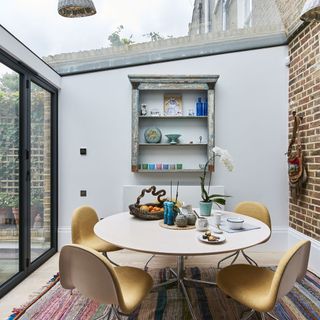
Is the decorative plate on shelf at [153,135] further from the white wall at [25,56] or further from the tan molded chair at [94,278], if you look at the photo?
the tan molded chair at [94,278]

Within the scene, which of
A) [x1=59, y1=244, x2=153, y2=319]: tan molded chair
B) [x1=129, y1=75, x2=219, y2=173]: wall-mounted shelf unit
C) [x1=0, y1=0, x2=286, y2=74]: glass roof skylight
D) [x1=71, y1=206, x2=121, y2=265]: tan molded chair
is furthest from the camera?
[x1=129, y1=75, x2=219, y2=173]: wall-mounted shelf unit

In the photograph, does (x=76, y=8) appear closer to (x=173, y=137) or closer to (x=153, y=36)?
(x=153, y=36)

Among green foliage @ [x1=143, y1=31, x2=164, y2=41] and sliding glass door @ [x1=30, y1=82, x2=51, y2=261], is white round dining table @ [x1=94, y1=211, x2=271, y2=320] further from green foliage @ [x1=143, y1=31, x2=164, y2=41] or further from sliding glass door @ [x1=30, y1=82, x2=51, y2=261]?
green foliage @ [x1=143, y1=31, x2=164, y2=41]

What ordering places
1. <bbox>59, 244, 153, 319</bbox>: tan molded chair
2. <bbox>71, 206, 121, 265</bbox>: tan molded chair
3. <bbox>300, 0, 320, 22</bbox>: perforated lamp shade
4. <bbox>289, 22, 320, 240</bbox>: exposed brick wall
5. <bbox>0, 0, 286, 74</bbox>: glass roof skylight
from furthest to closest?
1. <bbox>0, 0, 286, 74</bbox>: glass roof skylight
2. <bbox>289, 22, 320, 240</bbox>: exposed brick wall
3. <bbox>71, 206, 121, 265</bbox>: tan molded chair
4. <bbox>300, 0, 320, 22</bbox>: perforated lamp shade
5. <bbox>59, 244, 153, 319</bbox>: tan molded chair

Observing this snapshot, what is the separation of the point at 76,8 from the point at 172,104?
176 centimetres

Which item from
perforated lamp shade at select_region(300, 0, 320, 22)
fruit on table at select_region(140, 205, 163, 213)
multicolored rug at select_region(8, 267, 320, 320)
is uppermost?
perforated lamp shade at select_region(300, 0, 320, 22)

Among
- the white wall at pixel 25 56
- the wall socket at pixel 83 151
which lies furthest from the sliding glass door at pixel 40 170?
the wall socket at pixel 83 151

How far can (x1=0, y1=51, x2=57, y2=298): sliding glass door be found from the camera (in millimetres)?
2715

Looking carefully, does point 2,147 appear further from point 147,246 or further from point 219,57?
point 219,57

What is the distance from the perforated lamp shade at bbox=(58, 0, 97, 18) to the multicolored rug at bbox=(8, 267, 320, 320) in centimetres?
252

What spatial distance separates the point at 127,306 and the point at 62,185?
106 inches

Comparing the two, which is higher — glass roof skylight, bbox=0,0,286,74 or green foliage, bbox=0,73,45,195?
glass roof skylight, bbox=0,0,286,74

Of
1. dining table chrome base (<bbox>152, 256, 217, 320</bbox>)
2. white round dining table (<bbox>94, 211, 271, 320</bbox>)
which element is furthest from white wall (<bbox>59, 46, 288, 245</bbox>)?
white round dining table (<bbox>94, 211, 271, 320</bbox>)

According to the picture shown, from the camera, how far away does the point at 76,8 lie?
8.46 feet
